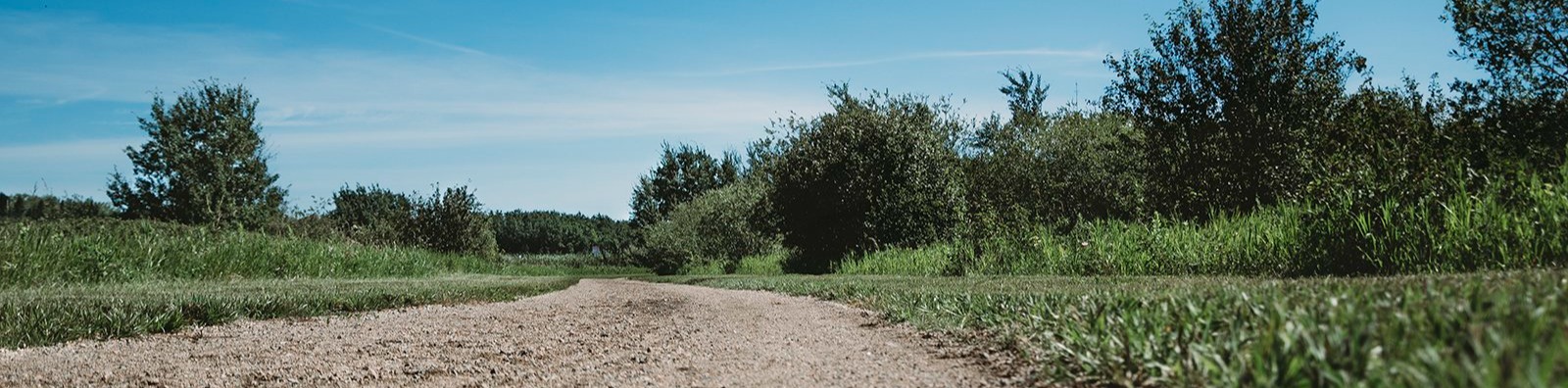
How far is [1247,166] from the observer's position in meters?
19.9

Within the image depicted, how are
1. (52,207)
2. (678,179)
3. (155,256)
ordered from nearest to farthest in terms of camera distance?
(155,256)
(52,207)
(678,179)

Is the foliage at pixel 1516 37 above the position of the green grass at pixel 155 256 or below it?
above

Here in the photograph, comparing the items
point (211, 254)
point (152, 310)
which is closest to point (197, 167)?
point (211, 254)

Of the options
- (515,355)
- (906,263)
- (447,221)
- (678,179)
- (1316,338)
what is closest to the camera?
(1316,338)

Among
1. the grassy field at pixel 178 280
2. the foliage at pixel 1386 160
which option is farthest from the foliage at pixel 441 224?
the foliage at pixel 1386 160

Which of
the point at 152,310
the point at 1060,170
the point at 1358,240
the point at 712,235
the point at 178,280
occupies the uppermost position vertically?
the point at 1060,170

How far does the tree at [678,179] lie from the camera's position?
71.7 meters

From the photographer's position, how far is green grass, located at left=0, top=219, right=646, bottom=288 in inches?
499

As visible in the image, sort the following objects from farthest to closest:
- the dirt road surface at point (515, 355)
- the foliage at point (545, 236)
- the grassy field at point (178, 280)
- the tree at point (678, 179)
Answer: the foliage at point (545, 236) < the tree at point (678, 179) < the grassy field at point (178, 280) < the dirt road surface at point (515, 355)

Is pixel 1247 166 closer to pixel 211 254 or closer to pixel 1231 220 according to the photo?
pixel 1231 220

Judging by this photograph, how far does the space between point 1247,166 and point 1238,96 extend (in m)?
1.58

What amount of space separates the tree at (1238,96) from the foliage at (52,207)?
38934 millimetres

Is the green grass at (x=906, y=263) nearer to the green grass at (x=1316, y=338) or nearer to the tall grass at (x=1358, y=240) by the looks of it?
the tall grass at (x=1358, y=240)

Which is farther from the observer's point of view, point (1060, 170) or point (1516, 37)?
point (1060, 170)
